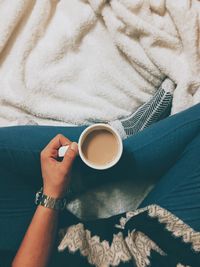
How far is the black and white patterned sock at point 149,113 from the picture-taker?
1115 millimetres

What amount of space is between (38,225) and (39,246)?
0.16ft

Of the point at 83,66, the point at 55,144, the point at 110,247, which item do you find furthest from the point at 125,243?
the point at 83,66

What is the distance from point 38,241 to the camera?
35.3 inches

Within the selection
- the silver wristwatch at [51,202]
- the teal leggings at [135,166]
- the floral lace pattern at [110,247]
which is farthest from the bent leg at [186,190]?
the silver wristwatch at [51,202]

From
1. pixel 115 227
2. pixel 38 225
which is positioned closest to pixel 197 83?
pixel 115 227

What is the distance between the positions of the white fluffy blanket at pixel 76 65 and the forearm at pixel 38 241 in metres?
0.33

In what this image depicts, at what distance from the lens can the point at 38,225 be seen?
0.91 m

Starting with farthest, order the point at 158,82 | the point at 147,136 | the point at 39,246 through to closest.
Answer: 1. the point at 158,82
2. the point at 147,136
3. the point at 39,246

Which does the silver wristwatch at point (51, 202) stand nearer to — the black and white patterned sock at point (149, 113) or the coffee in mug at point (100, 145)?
the coffee in mug at point (100, 145)

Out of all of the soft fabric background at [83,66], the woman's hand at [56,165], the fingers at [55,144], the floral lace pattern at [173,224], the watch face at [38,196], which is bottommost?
the floral lace pattern at [173,224]

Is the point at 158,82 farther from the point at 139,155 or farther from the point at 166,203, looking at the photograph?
the point at 166,203

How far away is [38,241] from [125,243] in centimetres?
22

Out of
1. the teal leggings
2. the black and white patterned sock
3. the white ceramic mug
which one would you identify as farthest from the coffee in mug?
the black and white patterned sock

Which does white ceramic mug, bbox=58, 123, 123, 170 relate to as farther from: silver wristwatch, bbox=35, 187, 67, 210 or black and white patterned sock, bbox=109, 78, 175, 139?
black and white patterned sock, bbox=109, 78, 175, 139
